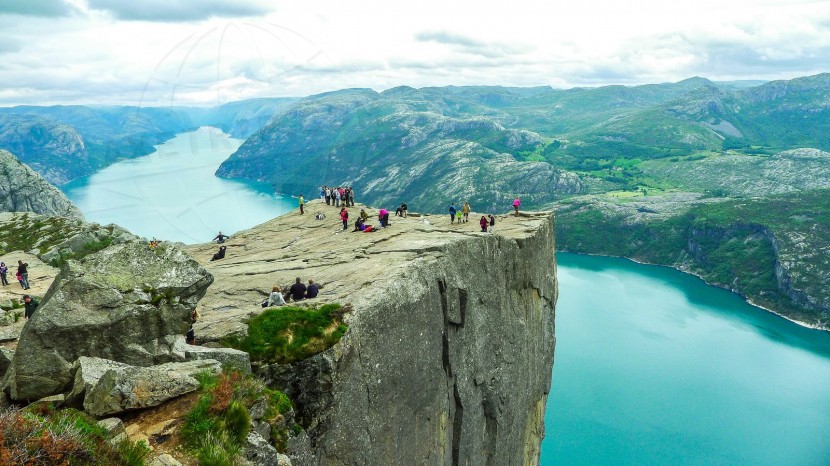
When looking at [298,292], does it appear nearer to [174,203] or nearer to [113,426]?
[113,426]

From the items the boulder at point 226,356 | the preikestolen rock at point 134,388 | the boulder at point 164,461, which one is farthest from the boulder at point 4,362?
the boulder at point 164,461

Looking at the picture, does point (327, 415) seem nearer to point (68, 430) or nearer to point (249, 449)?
point (249, 449)

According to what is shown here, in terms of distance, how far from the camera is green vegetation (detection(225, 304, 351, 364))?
18766mm

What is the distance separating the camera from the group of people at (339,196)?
170ft

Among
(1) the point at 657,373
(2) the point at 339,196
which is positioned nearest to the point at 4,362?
(2) the point at 339,196

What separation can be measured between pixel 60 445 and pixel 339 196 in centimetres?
4568

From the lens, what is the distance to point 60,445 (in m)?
9.46

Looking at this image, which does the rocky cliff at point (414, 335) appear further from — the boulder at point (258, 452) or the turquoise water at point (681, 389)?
the turquoise water at point (681, 389)

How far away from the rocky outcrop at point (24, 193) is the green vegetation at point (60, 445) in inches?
4392

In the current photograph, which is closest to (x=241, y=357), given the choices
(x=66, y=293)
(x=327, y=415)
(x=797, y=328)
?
(x=327, y=415)

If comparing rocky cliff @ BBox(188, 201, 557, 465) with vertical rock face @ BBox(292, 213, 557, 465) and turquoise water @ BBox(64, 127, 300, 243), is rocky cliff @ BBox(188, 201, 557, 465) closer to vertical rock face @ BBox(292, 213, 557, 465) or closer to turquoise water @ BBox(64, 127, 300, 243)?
vertical rock face @ BBox(292, 213, 557, 465)

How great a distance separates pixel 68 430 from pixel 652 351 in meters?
139

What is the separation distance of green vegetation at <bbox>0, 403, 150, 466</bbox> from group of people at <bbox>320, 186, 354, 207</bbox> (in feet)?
133

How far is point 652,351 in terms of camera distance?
12825 cm
